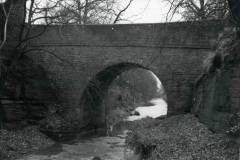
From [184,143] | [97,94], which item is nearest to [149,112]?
[97,94]

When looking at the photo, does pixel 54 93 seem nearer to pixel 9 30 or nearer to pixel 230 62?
pixel 9 30

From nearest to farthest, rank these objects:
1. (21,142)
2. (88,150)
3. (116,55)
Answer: (21,142)
(88,150)
(116,55)

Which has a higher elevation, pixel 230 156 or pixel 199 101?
pixel 199 101

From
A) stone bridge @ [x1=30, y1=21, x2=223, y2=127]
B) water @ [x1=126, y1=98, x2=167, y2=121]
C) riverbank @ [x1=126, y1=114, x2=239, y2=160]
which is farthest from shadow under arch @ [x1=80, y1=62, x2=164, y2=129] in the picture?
water @ [x1=126, y1=98, x2=167, y2=121]

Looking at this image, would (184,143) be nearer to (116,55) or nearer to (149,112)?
(116,55)

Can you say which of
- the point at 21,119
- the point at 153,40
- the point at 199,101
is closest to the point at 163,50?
the point at 153,40

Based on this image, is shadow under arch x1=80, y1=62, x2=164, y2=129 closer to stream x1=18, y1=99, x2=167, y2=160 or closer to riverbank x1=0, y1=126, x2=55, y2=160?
stream x1=18, y1=99, x2=167, y2=160

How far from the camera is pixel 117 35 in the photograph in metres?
13.9

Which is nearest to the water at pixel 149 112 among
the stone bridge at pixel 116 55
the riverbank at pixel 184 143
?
the stone bridge at pixel 116 55

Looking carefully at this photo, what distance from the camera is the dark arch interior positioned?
14.7 meters

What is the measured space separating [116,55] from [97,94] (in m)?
2.77

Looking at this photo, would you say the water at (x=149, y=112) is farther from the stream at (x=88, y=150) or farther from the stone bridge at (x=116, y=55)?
the stream at (x=88, y=150)

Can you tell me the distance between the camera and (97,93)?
1574cm

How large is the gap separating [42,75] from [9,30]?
235cm
